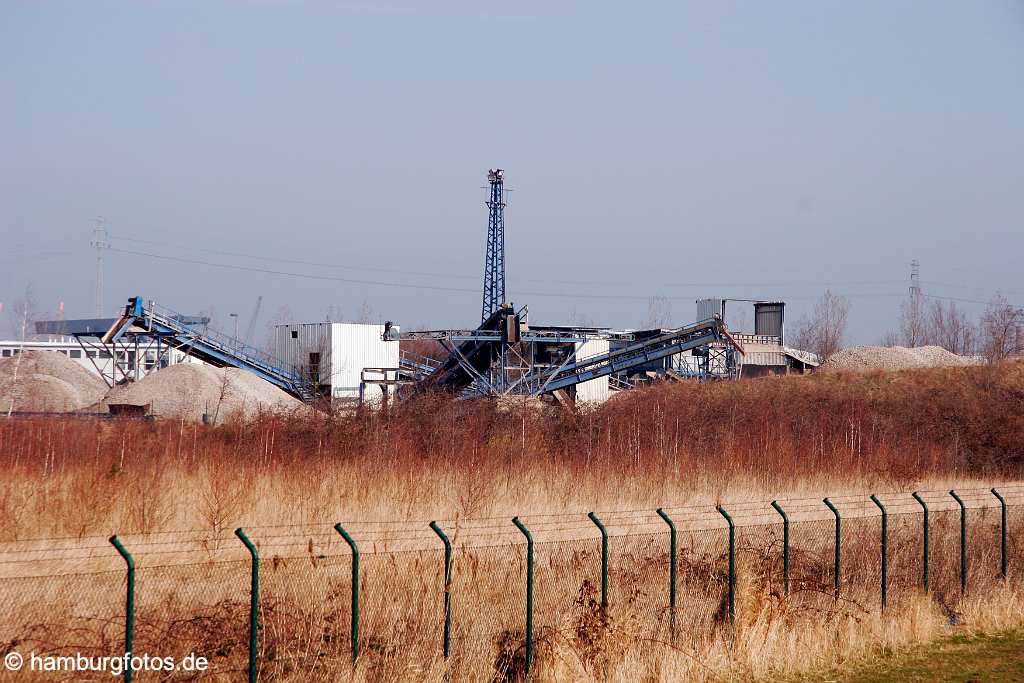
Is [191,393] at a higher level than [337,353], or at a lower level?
lower

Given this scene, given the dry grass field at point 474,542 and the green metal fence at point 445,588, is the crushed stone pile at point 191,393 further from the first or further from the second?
the green metal fence at point 445,588

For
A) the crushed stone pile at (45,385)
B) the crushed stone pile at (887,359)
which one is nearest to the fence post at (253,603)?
the crushed stone pile at (45,385)

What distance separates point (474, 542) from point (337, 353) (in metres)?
37.0

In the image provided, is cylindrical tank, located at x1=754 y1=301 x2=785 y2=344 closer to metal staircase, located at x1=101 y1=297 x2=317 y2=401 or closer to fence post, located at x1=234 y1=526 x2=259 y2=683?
metal staircase, located at x1=101 y1=297 x2=317 y2=401

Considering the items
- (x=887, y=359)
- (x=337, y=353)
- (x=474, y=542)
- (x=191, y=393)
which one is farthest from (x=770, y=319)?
(x=474, y=542)

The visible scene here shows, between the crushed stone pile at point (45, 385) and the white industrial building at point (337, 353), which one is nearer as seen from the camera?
the crushed stone pile at point (45, 385)

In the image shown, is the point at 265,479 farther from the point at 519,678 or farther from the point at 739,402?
the point at 739,402

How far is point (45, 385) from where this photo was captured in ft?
146

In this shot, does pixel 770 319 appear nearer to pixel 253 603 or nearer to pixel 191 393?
pixel 191 393

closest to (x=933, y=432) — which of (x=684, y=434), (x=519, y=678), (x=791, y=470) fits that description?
(x=684, y=434)

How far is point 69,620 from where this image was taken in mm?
10148

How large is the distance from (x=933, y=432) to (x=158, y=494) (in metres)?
28.3

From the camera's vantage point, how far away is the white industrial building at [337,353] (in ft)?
169

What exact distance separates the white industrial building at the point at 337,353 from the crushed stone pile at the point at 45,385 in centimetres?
1032
